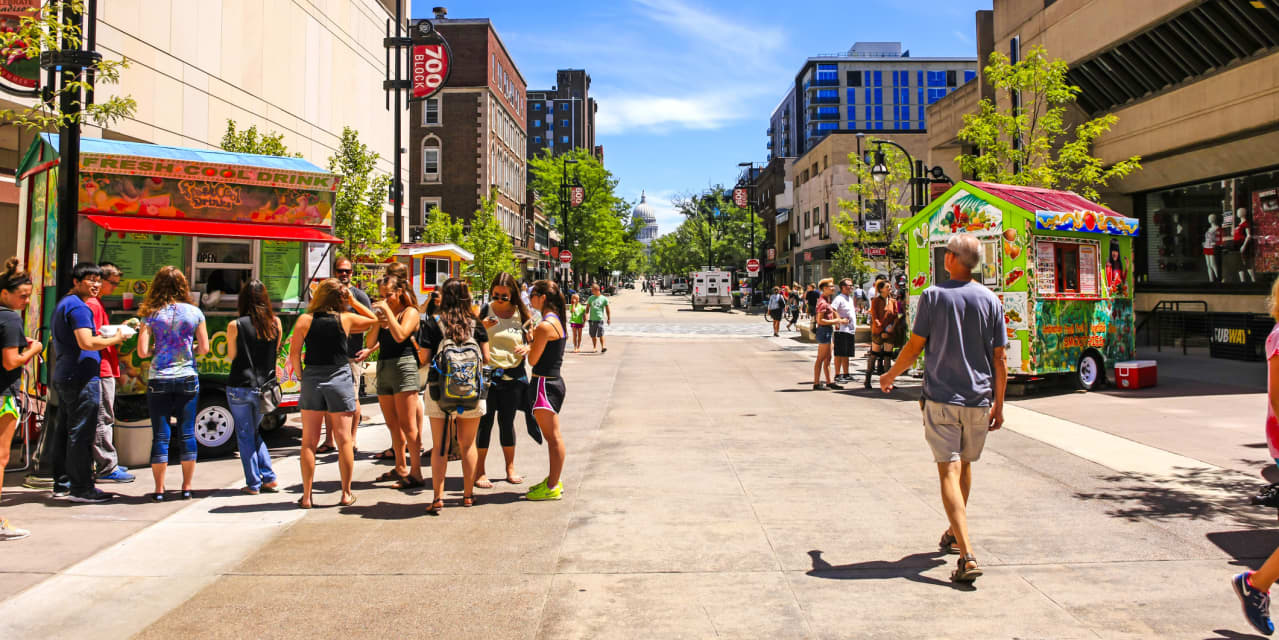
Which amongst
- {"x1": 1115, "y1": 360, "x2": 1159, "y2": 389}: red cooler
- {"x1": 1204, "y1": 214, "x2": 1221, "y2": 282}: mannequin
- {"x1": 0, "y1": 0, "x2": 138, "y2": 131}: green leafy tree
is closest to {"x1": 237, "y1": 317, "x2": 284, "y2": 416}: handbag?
{"x1": 0, "y1": 0, "x2": 138, "y2": 131}: green leafy tree

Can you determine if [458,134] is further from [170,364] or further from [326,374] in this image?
[326,374]

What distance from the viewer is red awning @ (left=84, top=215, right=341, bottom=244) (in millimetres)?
8633

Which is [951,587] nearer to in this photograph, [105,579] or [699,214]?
[105,579]

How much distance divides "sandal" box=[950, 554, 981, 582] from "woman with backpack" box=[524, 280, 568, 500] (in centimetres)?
314

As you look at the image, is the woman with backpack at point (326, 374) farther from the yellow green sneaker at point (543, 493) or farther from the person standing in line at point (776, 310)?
the person standing in line at point (776, 310)

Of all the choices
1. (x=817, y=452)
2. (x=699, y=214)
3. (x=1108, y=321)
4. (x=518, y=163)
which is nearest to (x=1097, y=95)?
(x=1108, y=321)

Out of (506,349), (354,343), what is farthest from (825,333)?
(506,349)

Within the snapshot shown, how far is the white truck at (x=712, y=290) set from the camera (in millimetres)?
57188

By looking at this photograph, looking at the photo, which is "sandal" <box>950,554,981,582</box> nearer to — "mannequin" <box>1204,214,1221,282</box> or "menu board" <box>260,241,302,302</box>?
"menu board" <box>260,241,302,302</box>

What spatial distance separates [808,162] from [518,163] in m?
23.6

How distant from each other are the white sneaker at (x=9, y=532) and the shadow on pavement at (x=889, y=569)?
17.3 feet

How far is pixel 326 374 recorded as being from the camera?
A: 6.74 m

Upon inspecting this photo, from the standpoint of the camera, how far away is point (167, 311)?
22.7ft

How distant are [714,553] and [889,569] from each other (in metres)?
1.07
